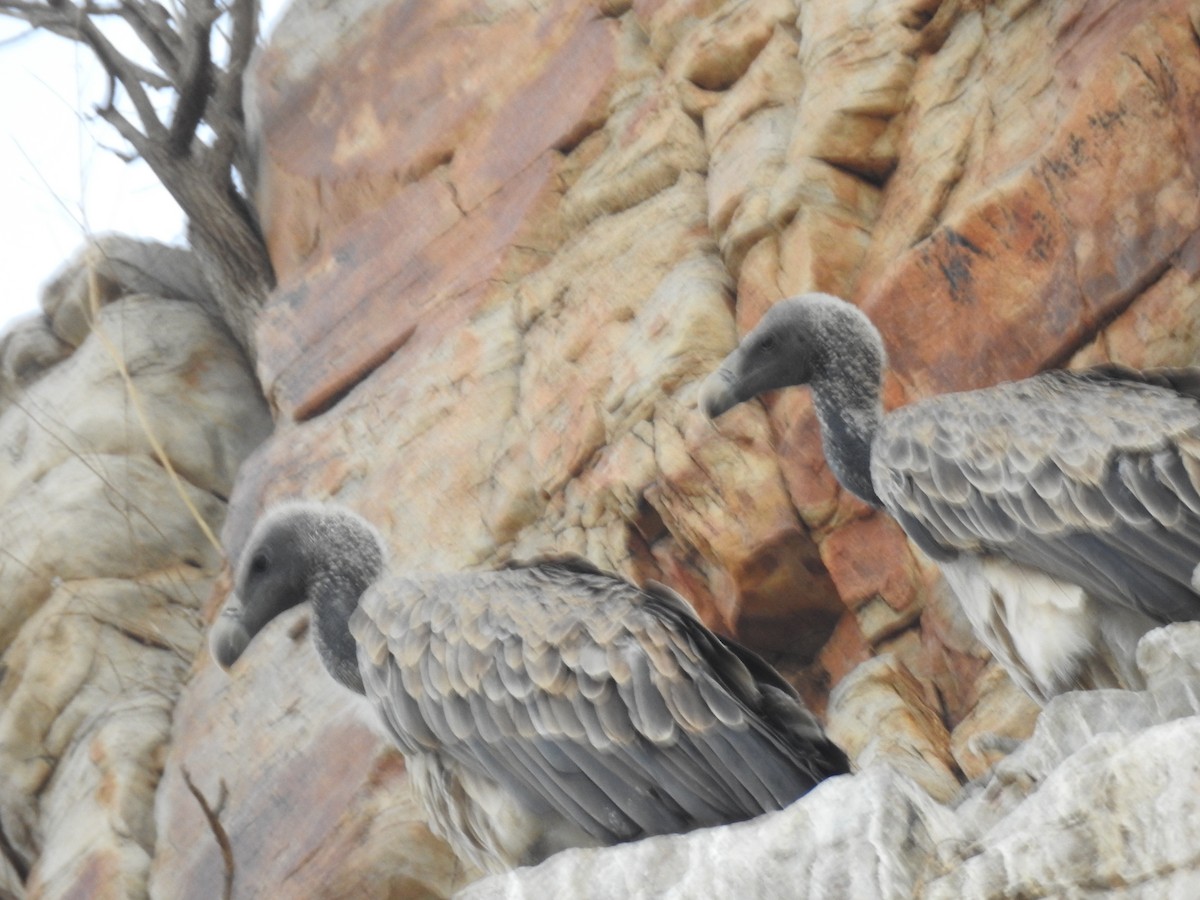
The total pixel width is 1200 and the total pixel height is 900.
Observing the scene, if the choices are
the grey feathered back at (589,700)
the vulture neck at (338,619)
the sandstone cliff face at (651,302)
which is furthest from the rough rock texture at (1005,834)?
the vulture neck at (338,619)

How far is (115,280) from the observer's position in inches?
508

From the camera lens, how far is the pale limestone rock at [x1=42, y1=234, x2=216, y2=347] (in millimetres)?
12867

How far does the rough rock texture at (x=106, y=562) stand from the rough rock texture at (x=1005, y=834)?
5.50m

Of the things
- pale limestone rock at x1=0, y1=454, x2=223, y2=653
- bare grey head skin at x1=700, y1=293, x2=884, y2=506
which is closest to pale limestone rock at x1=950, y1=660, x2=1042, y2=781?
bare grey head skin at x1=700, y1=293, x2=884, y2=506

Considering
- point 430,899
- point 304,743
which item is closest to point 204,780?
point 304,743

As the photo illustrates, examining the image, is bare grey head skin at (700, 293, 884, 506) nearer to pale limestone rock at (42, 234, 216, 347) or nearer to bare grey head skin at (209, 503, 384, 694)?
bare grey head skin at (209, 503, 384, 694)

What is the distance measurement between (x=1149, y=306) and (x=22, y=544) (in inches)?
278

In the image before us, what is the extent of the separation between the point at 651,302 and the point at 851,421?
253 cm

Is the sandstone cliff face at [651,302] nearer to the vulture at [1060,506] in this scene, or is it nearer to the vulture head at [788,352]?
the vulture at [1060,506]

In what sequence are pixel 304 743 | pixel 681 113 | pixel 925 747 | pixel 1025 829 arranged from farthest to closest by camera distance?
pixel 681 113 < pixel 304 743 < pixel 925 747 < pixel 1025 829

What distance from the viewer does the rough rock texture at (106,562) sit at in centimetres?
1018

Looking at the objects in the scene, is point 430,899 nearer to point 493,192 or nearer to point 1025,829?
point 493,192

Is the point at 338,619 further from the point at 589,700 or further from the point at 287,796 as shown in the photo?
the point at 287,796

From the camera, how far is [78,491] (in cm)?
1138
